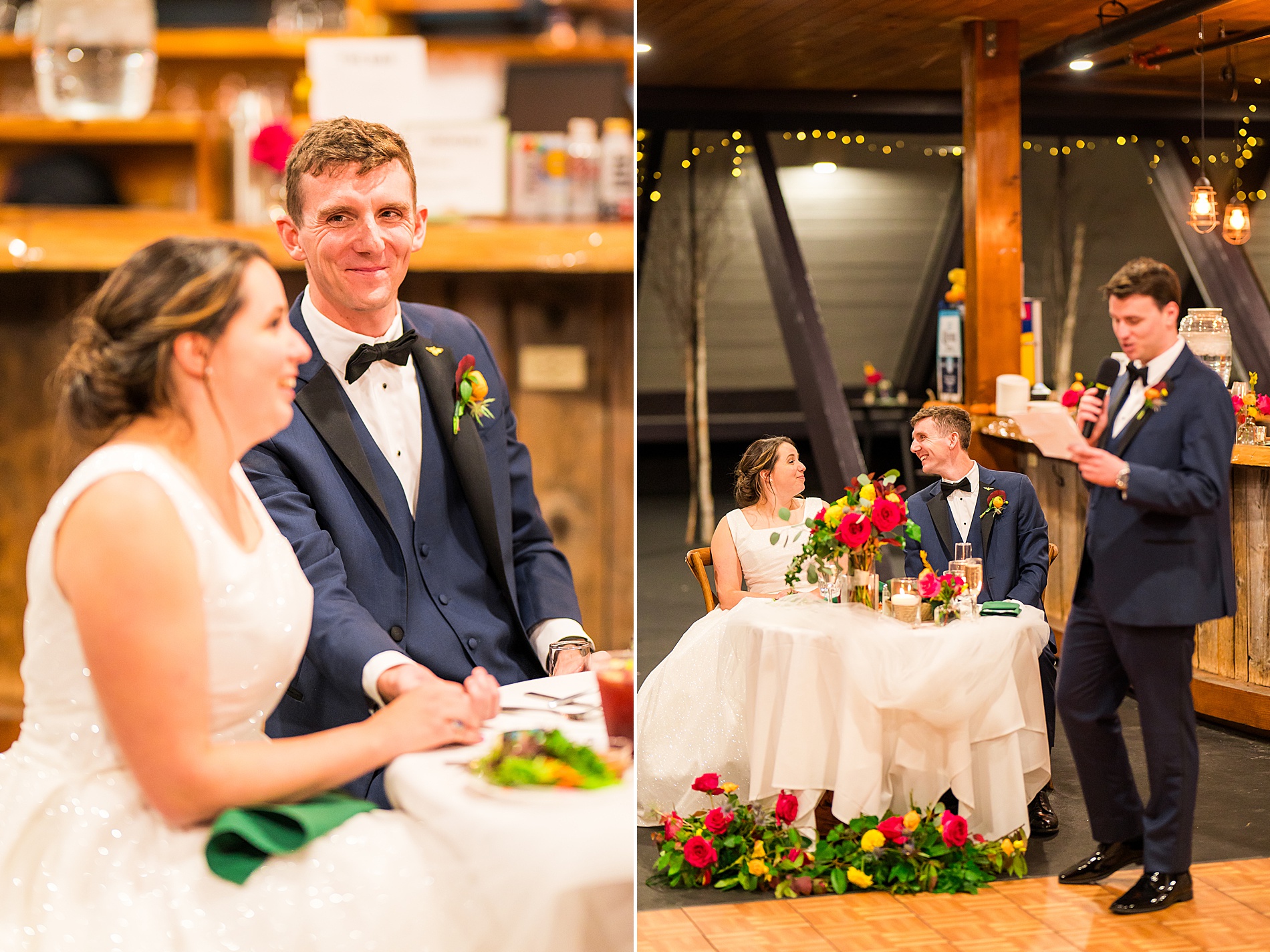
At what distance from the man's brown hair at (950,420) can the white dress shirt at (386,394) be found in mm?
1202

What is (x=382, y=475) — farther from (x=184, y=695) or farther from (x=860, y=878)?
(x=860, y=878)

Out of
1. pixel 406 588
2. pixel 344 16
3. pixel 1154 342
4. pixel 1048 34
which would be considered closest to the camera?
pixel 344 16

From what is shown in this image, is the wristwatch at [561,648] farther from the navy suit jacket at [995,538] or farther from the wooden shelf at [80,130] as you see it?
the wooden shelf at [80,130]

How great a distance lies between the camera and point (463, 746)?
1629mm

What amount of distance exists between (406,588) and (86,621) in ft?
1.64

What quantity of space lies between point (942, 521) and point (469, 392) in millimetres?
1137

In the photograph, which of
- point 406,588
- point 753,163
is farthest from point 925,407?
point 406,588

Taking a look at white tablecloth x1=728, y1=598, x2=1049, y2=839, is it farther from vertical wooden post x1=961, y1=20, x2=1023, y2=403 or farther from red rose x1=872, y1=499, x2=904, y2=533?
vertical wooden post x1=961, y1=20, x2=1023, y2=403

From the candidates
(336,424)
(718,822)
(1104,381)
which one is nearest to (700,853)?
(718,822)

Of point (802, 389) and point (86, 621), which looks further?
point (802, 389)

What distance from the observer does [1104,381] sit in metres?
2.23

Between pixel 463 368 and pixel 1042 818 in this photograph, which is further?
pixel 1042 818

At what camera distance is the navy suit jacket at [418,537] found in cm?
169

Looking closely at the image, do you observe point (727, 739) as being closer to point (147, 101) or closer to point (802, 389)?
point (802, 389)
